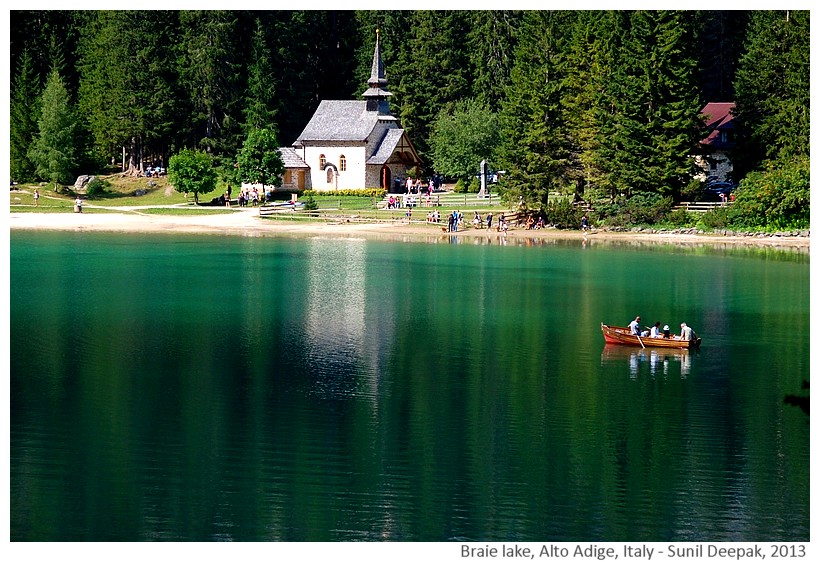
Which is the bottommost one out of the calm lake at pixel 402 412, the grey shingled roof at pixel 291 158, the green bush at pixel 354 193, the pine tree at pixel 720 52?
the calm lake at pixel 402 412

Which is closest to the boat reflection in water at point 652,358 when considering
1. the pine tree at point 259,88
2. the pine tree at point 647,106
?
the pine tree at point 647,106

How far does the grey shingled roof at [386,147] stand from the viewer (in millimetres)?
92875

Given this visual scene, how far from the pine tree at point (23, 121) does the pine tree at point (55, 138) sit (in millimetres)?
1626

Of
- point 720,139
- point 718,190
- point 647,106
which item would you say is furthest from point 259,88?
point 718,190

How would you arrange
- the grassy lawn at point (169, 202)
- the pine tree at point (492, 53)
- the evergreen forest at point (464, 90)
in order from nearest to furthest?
the evergreen forest at point (464, 90)
the grassy lawn at point (169, 202)
the pine tree at point (492, 53)

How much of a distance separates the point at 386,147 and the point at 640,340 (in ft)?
191

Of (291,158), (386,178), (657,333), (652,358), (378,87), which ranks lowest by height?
(652,358)

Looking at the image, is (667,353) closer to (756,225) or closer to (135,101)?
(756,225)

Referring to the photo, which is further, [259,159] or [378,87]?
[378,87]

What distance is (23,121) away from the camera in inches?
3686

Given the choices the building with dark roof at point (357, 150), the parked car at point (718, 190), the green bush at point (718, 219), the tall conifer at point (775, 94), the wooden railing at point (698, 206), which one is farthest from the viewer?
the building with dark roof at point (357, 150)

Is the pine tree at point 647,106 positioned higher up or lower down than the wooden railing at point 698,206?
higher up

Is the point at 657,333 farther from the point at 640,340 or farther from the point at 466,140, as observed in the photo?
the point at 466,140

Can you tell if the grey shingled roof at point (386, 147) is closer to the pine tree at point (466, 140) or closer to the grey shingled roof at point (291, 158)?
the pine tree at point (466, 140)
